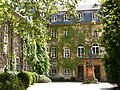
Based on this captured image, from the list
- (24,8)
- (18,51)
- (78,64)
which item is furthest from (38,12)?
(78,64)

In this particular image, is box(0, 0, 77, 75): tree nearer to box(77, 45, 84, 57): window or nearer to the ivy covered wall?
the ivy covered wall

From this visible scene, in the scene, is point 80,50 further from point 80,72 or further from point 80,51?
point 80,72

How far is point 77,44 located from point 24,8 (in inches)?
1284

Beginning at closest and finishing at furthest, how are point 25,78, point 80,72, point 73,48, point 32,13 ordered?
point 32,13
point 25,78
point 80,72
point 73,48

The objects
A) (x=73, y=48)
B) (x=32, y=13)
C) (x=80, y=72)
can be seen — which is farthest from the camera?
(x=73, y=48)

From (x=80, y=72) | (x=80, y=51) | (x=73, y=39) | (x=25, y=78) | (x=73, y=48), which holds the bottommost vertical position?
(x=25, y=78)

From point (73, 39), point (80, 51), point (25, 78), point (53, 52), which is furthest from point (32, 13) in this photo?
point (53, 52)

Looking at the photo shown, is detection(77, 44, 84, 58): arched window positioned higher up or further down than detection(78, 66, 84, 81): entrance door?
higher up

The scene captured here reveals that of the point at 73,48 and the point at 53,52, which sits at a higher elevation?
the point at 73,48

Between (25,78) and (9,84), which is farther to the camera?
(25,78)

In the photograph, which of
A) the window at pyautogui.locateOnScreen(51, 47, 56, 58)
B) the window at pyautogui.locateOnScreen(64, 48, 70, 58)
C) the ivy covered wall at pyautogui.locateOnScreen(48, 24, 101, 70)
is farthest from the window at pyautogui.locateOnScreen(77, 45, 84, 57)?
the window at pyautogui.locateOnScreen(51, 47, 56, 58)

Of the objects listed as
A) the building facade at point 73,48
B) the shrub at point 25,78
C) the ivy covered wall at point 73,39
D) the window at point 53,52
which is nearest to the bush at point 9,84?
the shrub at point 25,78

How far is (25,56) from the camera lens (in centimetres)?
3662

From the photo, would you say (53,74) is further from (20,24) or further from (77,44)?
(20,24)
